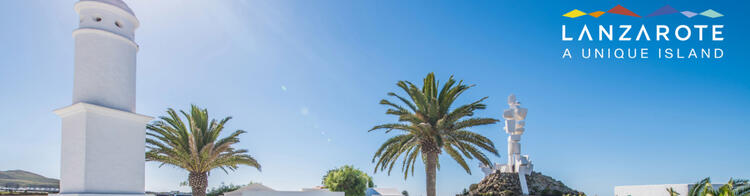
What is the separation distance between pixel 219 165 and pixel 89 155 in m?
9.96

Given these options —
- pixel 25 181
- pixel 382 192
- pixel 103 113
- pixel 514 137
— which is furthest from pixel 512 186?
pixel 25 181

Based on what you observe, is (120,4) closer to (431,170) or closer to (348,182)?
(431,170)

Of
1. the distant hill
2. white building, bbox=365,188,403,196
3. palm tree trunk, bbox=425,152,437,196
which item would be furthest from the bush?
the distant hill

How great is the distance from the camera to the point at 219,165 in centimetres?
2052

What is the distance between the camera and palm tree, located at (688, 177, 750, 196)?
14127 mm

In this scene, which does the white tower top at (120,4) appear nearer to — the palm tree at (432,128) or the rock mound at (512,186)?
the palm tree at (432,128)

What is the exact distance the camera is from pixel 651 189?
59.2ft

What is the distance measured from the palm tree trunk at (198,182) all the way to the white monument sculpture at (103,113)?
804 centimetres

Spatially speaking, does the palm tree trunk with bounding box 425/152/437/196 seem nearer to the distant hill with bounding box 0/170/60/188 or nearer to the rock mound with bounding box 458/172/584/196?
the rock mound with bounding box 458/172/584/196

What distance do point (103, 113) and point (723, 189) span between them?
55.2 feet

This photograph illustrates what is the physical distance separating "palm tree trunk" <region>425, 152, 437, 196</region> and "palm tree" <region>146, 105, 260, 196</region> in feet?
24.3

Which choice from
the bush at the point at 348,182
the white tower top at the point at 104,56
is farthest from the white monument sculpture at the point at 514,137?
the white tower top at the point at 104,56

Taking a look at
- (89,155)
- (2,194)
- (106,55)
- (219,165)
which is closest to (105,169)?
(89,155)

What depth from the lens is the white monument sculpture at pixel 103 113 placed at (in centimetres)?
1069
